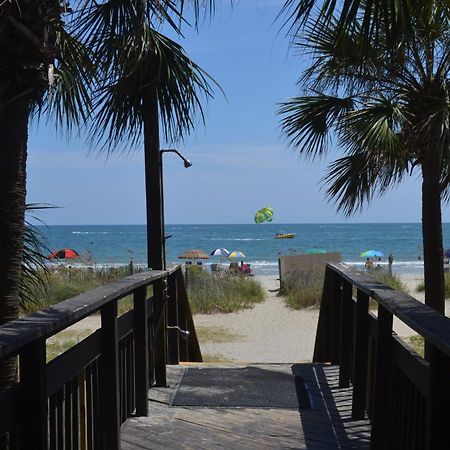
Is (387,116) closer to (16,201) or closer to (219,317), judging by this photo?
(16,201)

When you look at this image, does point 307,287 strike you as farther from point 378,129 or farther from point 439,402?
point 439,402

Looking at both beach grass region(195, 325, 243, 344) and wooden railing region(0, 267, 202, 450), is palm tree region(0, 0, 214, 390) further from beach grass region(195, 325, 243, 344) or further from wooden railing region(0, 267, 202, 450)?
beach grass region(195, 325, 243, 344)

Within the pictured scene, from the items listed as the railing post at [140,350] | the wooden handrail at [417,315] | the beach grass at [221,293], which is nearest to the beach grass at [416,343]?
the beach grass at [221,293]

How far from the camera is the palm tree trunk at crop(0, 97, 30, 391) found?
373 centimetres

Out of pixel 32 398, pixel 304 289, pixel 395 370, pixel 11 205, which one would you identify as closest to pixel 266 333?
pixel 304 289

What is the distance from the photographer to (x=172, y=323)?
604 centimetres

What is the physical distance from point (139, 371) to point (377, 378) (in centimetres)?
166

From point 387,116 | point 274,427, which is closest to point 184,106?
point 387,116

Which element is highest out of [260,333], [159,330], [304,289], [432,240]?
[432,240]

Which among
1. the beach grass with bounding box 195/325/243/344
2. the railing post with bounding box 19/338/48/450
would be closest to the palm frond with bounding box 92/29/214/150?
the railing post with bounding box 19/338/48/450

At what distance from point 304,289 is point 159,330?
504 inches

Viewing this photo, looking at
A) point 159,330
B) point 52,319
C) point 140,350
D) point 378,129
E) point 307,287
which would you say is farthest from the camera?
point 307,287

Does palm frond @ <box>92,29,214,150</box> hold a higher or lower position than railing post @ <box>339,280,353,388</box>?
higher

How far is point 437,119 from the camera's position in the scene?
6.40 m
